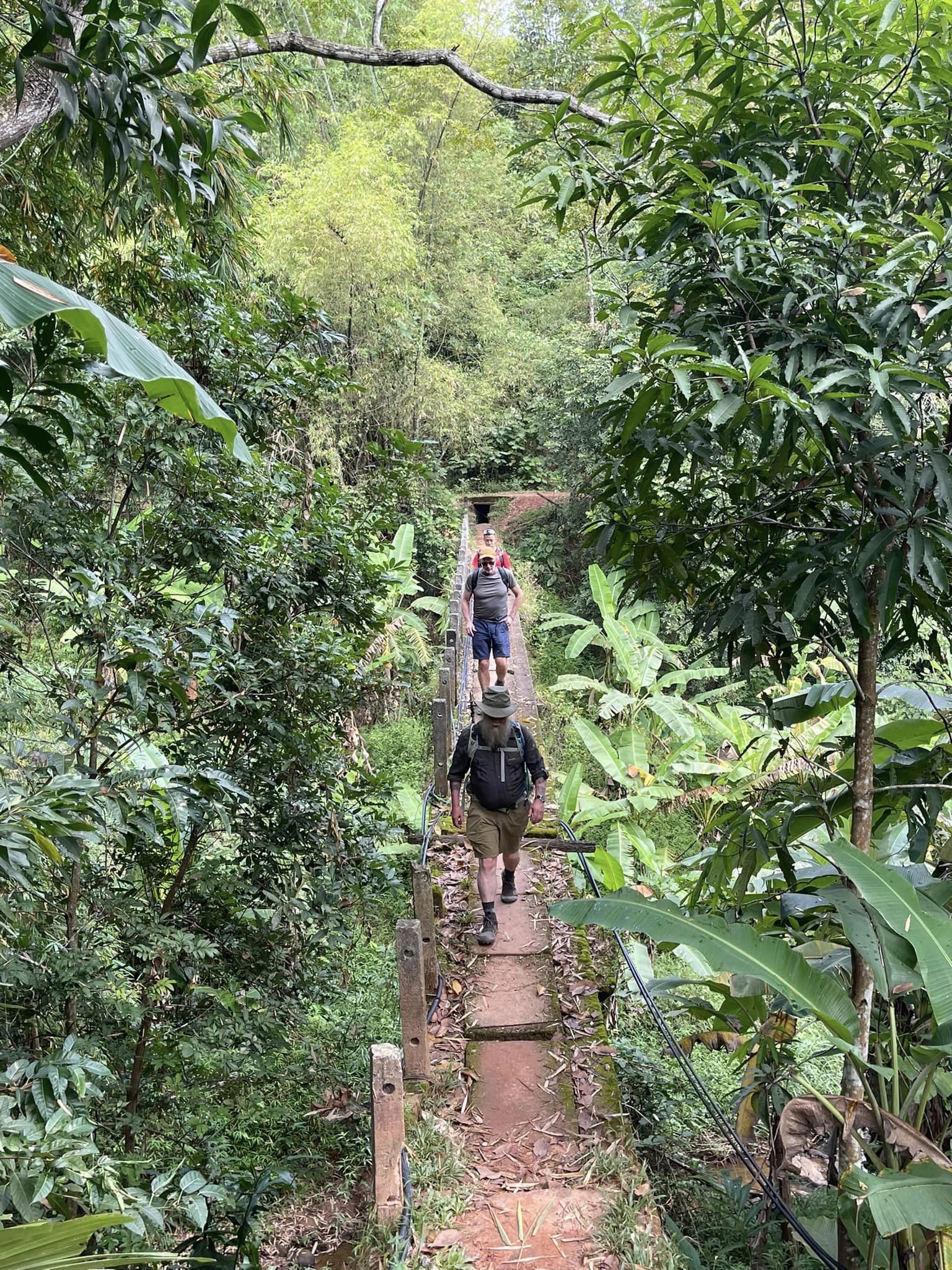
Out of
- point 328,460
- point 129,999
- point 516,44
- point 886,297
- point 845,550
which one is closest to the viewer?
point 886,297

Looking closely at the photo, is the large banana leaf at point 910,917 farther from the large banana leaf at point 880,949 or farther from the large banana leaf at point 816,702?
the large banana leaf at point 816,702

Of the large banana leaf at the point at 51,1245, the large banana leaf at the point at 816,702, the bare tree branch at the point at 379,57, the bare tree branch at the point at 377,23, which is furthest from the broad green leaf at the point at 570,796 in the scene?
the large banana leaf at the point at 51,1245

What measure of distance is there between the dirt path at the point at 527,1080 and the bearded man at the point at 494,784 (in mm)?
292

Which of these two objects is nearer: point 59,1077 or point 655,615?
point 59,1077

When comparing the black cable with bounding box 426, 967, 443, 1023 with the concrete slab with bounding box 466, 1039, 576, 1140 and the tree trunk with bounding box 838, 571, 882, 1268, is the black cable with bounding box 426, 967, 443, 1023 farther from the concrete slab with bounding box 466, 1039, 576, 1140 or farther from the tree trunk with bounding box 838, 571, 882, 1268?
the tree trunk with bounding box 838, 571, 882, 1268

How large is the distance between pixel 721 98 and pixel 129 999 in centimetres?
362

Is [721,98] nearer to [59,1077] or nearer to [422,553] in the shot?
[59,1077]

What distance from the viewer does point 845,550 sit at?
2473 millimetres

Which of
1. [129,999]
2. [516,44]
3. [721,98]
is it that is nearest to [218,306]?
[721,98]

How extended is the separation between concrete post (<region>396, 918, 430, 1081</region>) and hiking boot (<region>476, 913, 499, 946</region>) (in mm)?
872

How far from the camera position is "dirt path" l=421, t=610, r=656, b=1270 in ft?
10.1

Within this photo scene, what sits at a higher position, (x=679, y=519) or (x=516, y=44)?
(x=516, y=44)

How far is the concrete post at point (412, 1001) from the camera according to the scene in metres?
3.41

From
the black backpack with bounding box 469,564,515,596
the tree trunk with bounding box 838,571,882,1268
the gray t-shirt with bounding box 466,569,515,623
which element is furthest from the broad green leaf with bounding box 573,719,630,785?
the tree trunk with bounding box 838,571,882,1268
